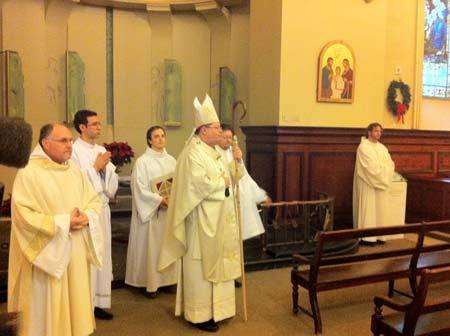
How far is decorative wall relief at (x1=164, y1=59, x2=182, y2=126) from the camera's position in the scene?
33.5ft

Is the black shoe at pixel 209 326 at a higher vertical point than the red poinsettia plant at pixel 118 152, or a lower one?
lower

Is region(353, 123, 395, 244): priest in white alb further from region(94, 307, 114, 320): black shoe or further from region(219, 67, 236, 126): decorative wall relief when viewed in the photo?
region(94, 307, 114, 320): black shoe

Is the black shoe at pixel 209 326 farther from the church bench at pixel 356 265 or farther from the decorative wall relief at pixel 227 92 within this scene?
the decorative wall relief at pixel 227 92

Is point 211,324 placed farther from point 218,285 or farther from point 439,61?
point 439,61

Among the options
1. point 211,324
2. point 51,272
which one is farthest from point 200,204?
point 51,272

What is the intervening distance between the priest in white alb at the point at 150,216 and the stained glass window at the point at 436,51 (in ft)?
25.1

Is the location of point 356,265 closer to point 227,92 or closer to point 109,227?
point 109,227

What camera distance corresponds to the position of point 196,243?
409cm

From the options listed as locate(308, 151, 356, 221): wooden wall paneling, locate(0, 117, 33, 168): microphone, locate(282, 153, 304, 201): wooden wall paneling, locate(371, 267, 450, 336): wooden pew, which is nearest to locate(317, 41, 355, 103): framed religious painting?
locate(308, 151, 356, 221): wooden wall paneling

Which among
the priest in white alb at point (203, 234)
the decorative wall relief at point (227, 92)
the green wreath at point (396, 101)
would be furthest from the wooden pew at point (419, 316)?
the decorative wall relief at point (227, 92)

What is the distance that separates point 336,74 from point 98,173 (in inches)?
224

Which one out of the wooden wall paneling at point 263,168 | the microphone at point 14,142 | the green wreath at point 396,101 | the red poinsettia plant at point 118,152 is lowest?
the wooden wall paneling at point 263,168

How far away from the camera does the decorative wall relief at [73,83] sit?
9320 mm

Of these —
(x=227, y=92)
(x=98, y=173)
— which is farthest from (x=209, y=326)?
(x=227, y=92)
